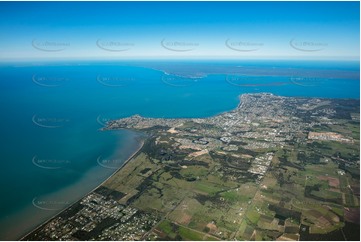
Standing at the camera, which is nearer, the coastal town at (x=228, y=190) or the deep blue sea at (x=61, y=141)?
the coastal town at (x=228, y=190)

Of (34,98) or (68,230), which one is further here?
(34,98)

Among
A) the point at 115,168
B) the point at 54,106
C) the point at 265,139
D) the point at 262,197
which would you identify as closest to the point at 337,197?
the point at 262,197

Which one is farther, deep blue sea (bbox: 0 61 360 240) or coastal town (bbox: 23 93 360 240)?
deep blue sea (bbox: 0 61 360 240)

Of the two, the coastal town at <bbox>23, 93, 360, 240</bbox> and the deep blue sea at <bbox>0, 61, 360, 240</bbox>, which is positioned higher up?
the coastal town at <bbox>23, 93, 360, 240</bbox>

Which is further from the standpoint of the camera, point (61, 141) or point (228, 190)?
point (61, 141)

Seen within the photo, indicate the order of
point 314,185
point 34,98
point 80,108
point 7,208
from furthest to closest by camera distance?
point 34,98 → point 80,108 → point 314,185 → point 7,208

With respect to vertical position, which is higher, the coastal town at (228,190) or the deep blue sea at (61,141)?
the coastal town at (228,190)

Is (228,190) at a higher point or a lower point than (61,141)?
higher

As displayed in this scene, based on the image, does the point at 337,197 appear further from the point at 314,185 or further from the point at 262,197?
the point at 262,197
